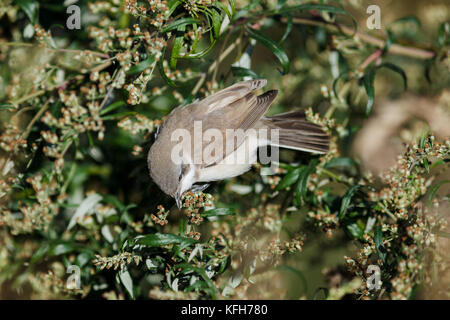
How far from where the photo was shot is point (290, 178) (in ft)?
9.92

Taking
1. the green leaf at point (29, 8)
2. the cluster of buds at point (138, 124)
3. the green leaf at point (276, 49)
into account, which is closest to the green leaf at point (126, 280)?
the cluster of buds at point (138, 124)

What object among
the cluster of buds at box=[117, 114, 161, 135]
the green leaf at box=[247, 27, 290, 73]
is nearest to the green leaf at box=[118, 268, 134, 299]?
the cluster of buds at box=[117, 114, 161, 135]

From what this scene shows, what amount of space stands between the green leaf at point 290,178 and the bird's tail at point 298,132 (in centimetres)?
30

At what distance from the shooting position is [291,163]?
11.1 ft

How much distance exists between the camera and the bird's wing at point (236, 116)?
11.4 ft

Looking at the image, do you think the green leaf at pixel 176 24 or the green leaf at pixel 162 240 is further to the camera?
→ the green leaf at pixel 176 24

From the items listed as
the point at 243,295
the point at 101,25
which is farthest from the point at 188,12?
the point at 243,295

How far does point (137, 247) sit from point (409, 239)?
1726 mm

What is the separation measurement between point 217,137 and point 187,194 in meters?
0.99

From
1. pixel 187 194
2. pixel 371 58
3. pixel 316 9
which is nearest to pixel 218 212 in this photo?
pixel 187 194

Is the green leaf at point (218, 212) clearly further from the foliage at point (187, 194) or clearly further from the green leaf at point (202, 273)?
the green leaf at point (202, 273)

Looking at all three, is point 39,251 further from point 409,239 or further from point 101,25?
point 409,239

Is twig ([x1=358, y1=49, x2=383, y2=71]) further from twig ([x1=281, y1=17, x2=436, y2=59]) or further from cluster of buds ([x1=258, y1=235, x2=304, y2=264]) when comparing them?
cluster of buds ([x1=258, y1=235, x2=304, y2=264])

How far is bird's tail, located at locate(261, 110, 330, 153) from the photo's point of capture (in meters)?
3.23
